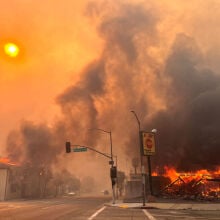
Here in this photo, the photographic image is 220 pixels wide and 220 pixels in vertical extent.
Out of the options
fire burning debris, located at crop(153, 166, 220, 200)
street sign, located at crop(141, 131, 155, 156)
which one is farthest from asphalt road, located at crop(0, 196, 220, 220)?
fire burning debris, located at crop(153, 166, 220, 200)

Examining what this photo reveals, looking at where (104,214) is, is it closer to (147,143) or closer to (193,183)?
(147,143)

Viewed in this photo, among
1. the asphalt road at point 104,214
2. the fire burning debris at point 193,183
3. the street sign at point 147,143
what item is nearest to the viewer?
the asphalt road at point 104,214

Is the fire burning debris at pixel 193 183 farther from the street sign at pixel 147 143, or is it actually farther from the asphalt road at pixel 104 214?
the asphalt road at pixel 104 214

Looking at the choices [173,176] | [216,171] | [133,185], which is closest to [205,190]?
[216,171]

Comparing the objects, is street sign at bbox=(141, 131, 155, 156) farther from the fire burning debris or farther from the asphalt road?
the fire burning debris

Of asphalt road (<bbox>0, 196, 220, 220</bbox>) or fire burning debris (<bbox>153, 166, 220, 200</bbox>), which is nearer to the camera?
asphalt road (<bbox>0, 196, 220, 220</bbox>)

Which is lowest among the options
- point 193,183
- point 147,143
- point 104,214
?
point 104,214

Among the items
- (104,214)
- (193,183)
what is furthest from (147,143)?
(193,183)

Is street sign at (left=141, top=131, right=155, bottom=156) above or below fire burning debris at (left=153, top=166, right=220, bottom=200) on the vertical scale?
above

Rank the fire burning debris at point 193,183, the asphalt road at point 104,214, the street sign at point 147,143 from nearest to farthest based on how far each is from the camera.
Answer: the asphalt road at point 104,214 → the street sign at point 147,143 → the fire burning debris at point 193,183

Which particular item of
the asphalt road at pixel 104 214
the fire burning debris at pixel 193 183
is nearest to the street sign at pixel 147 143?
the asphalt road at pixel 104 214

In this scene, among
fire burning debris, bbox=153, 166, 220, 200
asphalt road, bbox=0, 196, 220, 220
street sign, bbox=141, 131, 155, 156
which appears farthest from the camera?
fire burning debris, bbox=153, 166, 220, 200

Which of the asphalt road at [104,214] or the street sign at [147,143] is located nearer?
the asphalt road at [104,214]

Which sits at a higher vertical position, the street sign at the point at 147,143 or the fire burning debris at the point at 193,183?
the street sign at the point at 147,143
